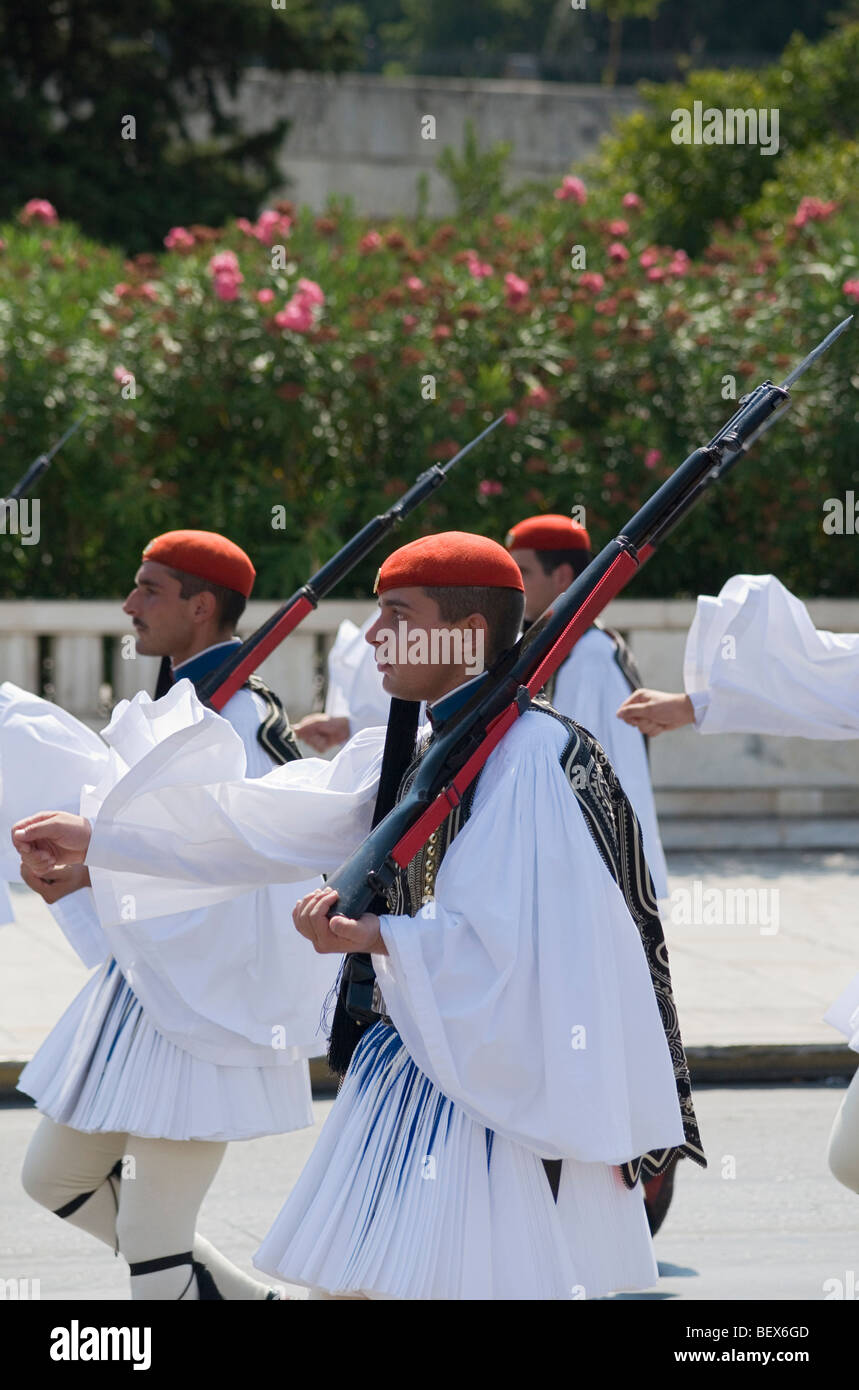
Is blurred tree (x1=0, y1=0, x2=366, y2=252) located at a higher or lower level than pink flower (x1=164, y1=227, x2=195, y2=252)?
higher

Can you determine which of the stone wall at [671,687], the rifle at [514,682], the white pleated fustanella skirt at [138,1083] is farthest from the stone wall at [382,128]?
the rifle at [514,682]

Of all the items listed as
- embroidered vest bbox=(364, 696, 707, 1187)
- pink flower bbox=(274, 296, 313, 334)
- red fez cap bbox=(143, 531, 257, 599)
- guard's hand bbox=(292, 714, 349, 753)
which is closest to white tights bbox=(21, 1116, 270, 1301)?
embroidered vest bbox=(364, 696, 707, 1187)

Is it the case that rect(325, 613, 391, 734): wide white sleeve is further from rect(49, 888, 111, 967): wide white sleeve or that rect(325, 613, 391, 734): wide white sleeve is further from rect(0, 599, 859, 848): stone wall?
rect(0, 599, 859, 848): stone wall

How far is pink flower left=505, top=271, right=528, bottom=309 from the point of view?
39.3 ft

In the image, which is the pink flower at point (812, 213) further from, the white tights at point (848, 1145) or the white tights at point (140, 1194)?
the white tights at point (140, 1194)

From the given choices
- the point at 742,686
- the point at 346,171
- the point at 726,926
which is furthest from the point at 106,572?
the point at 346,171

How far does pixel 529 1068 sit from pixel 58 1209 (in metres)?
1.57

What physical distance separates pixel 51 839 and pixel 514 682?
2.85ft

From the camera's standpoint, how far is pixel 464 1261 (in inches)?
127

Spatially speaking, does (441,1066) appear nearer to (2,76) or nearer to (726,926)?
(726,926)

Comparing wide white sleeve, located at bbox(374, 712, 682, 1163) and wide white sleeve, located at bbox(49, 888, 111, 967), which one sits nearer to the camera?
wide white sleeve, located at bbox(374, 712, 682, 1163)

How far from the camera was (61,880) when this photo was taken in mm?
3691

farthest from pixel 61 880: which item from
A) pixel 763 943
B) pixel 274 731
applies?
pixel 763 943

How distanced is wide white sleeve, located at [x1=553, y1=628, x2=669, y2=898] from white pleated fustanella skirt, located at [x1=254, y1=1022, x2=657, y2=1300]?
3.11 m
